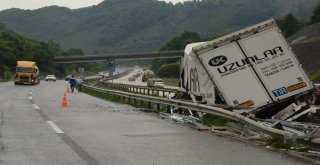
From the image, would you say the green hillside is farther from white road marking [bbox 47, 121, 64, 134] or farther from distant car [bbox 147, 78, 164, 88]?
white road marking [bbox 47, 121, 64, 134]

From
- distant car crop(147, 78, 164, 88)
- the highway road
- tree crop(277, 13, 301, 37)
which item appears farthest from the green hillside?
the highway road

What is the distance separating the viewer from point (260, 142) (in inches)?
402

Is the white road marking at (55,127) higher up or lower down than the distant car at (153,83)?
higher up

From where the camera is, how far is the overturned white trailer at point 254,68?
44.9 ft

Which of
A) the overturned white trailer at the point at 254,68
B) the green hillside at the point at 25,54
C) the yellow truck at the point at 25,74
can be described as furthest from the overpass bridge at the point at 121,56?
the overturned white trailer at the point at 254,68

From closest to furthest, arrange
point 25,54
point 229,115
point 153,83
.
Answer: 1. point 229,115
2. point 153,83
3. point 25,54

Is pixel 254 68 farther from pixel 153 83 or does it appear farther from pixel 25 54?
pixel 25 54

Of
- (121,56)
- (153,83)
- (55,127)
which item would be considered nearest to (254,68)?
(55,127)

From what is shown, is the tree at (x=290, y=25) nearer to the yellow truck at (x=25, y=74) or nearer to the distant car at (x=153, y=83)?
the distant car at (x=153, y=83)

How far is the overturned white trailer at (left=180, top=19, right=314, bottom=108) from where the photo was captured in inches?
538

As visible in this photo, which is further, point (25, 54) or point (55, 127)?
point (25, 54)

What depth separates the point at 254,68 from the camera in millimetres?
13789

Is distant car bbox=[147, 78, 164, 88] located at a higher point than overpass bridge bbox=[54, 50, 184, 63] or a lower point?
lower

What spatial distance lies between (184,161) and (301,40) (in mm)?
82570
